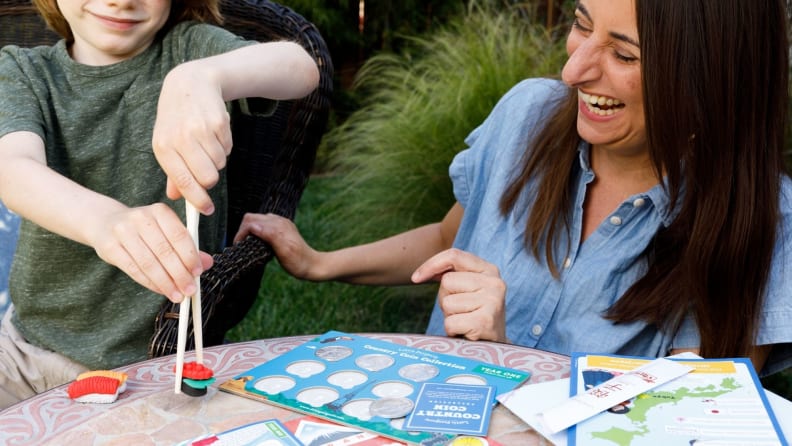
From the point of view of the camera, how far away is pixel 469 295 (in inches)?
51.3

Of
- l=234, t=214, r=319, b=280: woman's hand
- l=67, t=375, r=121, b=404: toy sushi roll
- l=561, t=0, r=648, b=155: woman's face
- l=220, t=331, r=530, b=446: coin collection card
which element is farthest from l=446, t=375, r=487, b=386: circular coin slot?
l=234, t=214, r=319, b=280: woman's hand

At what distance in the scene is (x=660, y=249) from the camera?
4.79 feet

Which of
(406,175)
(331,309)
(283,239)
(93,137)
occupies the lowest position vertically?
(331,309)

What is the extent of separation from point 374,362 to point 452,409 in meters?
0.18

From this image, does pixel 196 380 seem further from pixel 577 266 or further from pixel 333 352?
pixel 577 266

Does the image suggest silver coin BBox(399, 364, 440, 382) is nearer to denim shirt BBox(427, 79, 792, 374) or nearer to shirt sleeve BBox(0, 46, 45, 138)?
denim shirt BBox(427, 79, 792, 374)

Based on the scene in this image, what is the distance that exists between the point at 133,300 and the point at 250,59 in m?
0.59

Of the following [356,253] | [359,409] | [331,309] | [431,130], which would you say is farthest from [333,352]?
[331,309]

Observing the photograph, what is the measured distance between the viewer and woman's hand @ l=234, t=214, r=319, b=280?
165 centimetres

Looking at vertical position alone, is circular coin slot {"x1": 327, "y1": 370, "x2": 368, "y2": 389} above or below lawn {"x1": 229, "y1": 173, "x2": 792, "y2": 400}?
above

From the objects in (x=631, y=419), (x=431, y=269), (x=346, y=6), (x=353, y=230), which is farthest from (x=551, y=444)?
(x=346, y=6)

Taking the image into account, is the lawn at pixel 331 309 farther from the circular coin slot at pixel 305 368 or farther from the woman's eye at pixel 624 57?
the circular coin slot at pixel 305 368

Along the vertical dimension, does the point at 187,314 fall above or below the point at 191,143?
below

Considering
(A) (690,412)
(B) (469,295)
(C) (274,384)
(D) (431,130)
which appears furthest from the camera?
(D) (431,130)
